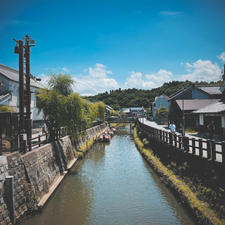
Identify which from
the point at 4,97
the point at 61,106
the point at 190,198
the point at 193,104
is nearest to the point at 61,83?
the point at 61,106

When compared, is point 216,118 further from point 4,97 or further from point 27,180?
point 4,97

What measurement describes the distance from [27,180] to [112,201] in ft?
14.2

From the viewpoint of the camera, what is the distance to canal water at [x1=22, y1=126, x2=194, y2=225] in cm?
855

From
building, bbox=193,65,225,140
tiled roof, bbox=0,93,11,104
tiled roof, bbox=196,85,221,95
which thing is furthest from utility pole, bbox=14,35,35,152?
tiled roof, bbox=196,85,221,95

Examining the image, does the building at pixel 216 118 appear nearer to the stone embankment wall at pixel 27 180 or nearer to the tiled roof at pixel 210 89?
the stone embankment wall at pixel 27 180

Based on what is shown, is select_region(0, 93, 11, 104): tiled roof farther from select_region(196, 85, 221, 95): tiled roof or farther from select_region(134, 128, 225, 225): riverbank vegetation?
select_region(196, 85, 221, 95): tiled roof

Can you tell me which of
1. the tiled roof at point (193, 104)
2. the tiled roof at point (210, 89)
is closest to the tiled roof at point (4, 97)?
the tiled roof at point (193, 104)

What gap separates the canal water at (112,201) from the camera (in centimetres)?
855

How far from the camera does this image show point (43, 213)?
915 cm

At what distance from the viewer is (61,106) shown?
14.9 metres

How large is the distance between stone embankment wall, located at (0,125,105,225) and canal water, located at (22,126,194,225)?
566 millimetres

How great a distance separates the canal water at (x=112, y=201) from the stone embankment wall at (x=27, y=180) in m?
0.57

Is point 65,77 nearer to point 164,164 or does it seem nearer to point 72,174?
point 72,174

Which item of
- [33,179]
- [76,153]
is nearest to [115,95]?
[76,153]
